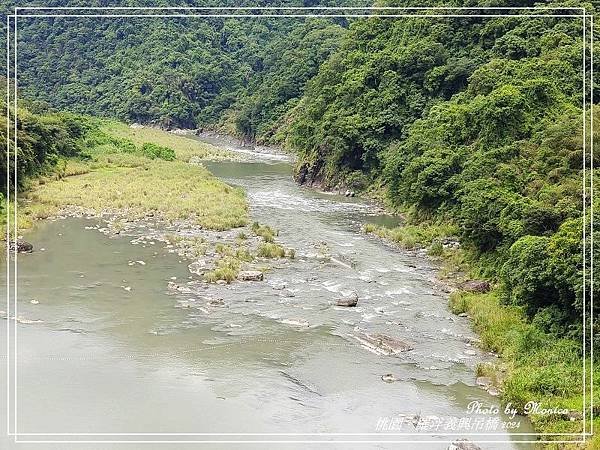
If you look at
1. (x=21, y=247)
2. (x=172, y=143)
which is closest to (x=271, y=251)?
(x=21, y=247)

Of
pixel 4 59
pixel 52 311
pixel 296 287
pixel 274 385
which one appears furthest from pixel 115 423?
pixel 4 59

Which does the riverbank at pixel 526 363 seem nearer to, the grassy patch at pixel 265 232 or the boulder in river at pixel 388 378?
the boulder in river at pixel 388 378

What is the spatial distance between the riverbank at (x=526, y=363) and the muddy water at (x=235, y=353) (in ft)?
1.46

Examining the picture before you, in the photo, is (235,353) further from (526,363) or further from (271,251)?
(271,251)

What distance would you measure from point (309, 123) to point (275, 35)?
62.7 meters

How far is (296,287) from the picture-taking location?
22.5 metres

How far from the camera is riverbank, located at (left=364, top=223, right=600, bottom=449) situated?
44.2 feet

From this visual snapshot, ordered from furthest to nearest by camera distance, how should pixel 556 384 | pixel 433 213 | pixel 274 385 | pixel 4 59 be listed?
pixel 4 59, pixel 433 213, pixel 274 385, pixel 556 384

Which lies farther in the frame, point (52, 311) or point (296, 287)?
point (296, 287)

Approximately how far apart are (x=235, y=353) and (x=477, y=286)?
8341 millimetres

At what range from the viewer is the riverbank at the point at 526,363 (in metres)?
13.5

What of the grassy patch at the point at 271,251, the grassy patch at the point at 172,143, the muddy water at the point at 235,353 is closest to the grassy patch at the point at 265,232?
the muddy water at the point at 235,353

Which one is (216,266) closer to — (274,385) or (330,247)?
(330,247)

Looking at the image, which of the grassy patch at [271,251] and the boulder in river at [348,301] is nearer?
the boulder in river at [348,301]
